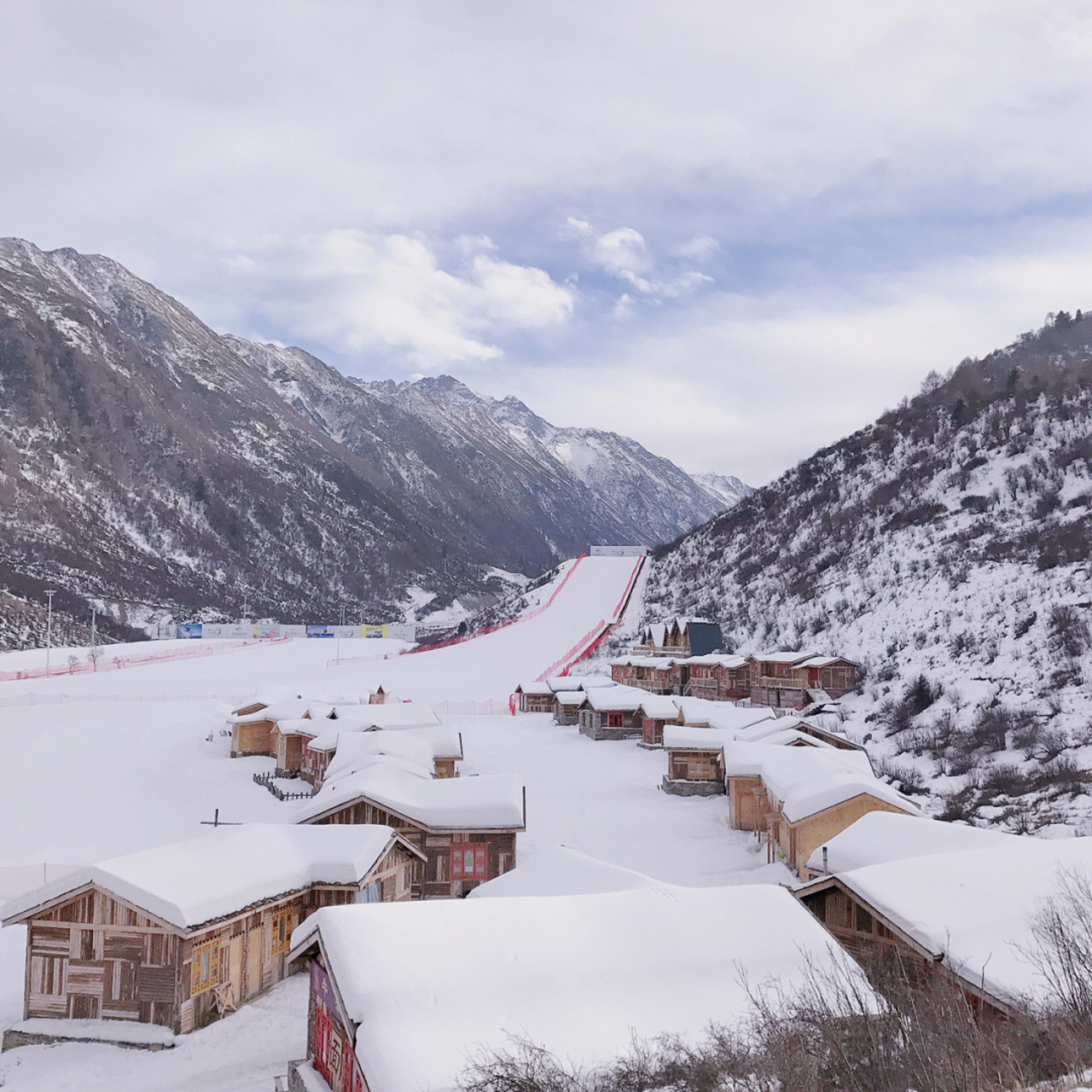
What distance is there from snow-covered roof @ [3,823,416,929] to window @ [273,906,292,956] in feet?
2.04

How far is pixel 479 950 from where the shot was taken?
35.1 ft

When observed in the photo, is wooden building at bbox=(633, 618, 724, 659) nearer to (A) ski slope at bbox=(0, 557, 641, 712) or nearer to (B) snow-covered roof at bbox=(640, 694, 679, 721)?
(A) ski slope at bbox=(0, 557, 641, 712)

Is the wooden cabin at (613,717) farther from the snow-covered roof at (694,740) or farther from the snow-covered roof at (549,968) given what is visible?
the snow-covered roof at (549,968)

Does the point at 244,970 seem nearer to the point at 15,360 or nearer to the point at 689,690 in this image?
the point at 689,690

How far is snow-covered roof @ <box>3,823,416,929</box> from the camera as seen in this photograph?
1572 cm

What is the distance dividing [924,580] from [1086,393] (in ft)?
79.7

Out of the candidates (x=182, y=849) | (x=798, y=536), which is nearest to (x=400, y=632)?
(x=798, y=536)

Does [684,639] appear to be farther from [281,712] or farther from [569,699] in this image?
[281,712]

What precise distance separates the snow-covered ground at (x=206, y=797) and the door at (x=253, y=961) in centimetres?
34

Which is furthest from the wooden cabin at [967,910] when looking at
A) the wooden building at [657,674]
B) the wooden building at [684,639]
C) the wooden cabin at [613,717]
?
the wooden building at [684,639]

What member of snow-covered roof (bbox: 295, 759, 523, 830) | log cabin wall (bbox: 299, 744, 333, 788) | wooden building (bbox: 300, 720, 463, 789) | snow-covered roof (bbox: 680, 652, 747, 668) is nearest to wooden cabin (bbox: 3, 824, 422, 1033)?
snow-covered roof (bbox: 295, 759, 523, 830)

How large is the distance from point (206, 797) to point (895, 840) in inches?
1168

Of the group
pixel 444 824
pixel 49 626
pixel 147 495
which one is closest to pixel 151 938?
pixel 444 824

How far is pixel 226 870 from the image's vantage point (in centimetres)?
1725
